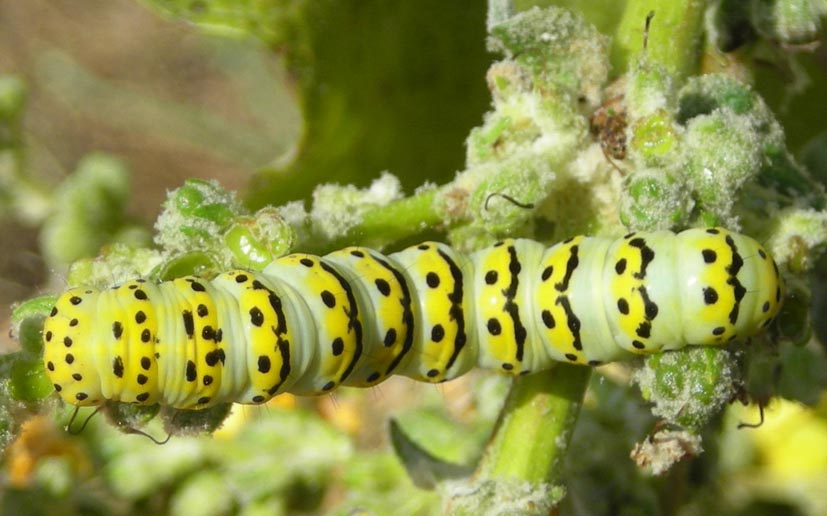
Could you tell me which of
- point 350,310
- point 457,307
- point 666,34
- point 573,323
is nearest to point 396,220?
point 350,310

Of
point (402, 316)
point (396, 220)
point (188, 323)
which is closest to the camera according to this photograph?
point (188, 323)

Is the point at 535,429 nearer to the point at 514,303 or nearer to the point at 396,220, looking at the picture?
the point at 514,303

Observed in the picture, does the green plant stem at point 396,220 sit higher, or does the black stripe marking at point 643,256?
the green plant stem at point 396,220

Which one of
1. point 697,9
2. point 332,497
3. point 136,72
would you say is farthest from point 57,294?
point 136,72

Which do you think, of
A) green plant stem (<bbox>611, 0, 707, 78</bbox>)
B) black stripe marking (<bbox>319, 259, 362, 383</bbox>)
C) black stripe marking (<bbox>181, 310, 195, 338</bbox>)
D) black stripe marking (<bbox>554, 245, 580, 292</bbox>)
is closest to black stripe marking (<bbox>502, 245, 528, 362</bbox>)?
black stripe marking (<bbox>554, 245, 580, 292</bbox>)

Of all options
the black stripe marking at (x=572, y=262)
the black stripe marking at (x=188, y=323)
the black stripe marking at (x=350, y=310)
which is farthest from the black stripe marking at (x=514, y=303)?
the black stripe marking at (x=188, y=323)

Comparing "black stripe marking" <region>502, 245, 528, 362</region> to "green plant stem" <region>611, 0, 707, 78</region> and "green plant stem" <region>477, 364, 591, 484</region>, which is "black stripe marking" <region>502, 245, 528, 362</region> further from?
"green plant stem" <region>611, 0, 707, 78</region>

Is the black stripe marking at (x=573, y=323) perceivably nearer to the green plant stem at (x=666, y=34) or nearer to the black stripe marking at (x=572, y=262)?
the black stripe marking at (x=572, y=262)

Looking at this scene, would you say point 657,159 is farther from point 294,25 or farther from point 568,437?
point 294,25
